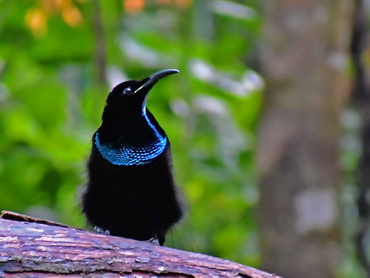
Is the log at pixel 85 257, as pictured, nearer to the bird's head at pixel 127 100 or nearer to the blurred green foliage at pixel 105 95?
the bird's head at pixel 127 100

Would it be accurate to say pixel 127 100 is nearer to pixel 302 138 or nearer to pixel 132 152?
pixel 132 152

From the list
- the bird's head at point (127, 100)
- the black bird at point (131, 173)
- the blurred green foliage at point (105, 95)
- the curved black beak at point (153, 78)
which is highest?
the curved black beak at point (153, 78)

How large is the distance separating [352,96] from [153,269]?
428 centimetres

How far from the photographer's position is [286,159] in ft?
17.6

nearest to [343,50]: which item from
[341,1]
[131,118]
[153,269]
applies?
[341,1]

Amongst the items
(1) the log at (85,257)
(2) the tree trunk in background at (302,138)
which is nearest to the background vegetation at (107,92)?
(2) the tree trunk in background at (302,138)

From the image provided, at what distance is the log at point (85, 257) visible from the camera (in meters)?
2.93

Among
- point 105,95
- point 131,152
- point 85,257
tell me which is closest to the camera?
point 85,257

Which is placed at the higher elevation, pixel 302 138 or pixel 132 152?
pixel 132 152

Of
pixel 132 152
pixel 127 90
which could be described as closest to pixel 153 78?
pixel 127 90

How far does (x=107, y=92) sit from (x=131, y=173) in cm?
237

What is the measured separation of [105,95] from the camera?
5961 mm

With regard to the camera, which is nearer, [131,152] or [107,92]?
[131,152]

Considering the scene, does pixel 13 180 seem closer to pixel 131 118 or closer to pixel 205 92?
pixel 205 92
